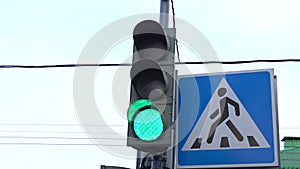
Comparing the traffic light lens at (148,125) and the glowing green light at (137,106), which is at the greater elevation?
the glowing green light at (137,106)

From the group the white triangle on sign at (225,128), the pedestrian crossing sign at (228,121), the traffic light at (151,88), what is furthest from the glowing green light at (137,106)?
the white triangle on sign at (225,128)

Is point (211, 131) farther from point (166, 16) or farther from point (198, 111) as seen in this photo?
point (166, 16)

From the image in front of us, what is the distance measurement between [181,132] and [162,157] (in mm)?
628

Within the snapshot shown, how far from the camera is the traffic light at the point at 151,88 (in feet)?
7.23

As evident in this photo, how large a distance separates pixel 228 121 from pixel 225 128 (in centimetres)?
5

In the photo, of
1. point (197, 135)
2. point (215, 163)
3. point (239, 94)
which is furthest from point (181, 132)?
point (239, 94)

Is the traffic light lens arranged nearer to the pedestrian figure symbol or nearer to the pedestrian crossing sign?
the pedestrian crossing sign

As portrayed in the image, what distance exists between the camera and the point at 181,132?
2.88 m

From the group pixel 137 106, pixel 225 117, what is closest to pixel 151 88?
pixel 137 106

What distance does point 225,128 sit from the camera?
2.83 metres

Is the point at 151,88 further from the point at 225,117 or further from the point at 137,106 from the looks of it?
the point at 225,117

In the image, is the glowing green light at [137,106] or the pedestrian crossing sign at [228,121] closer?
the glowing green light at [137,106]

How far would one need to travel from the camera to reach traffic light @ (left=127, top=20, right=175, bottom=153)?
2.20 meters

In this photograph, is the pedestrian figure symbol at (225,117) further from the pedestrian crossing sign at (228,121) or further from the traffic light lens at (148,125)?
the traffic light lens at (148,125)
